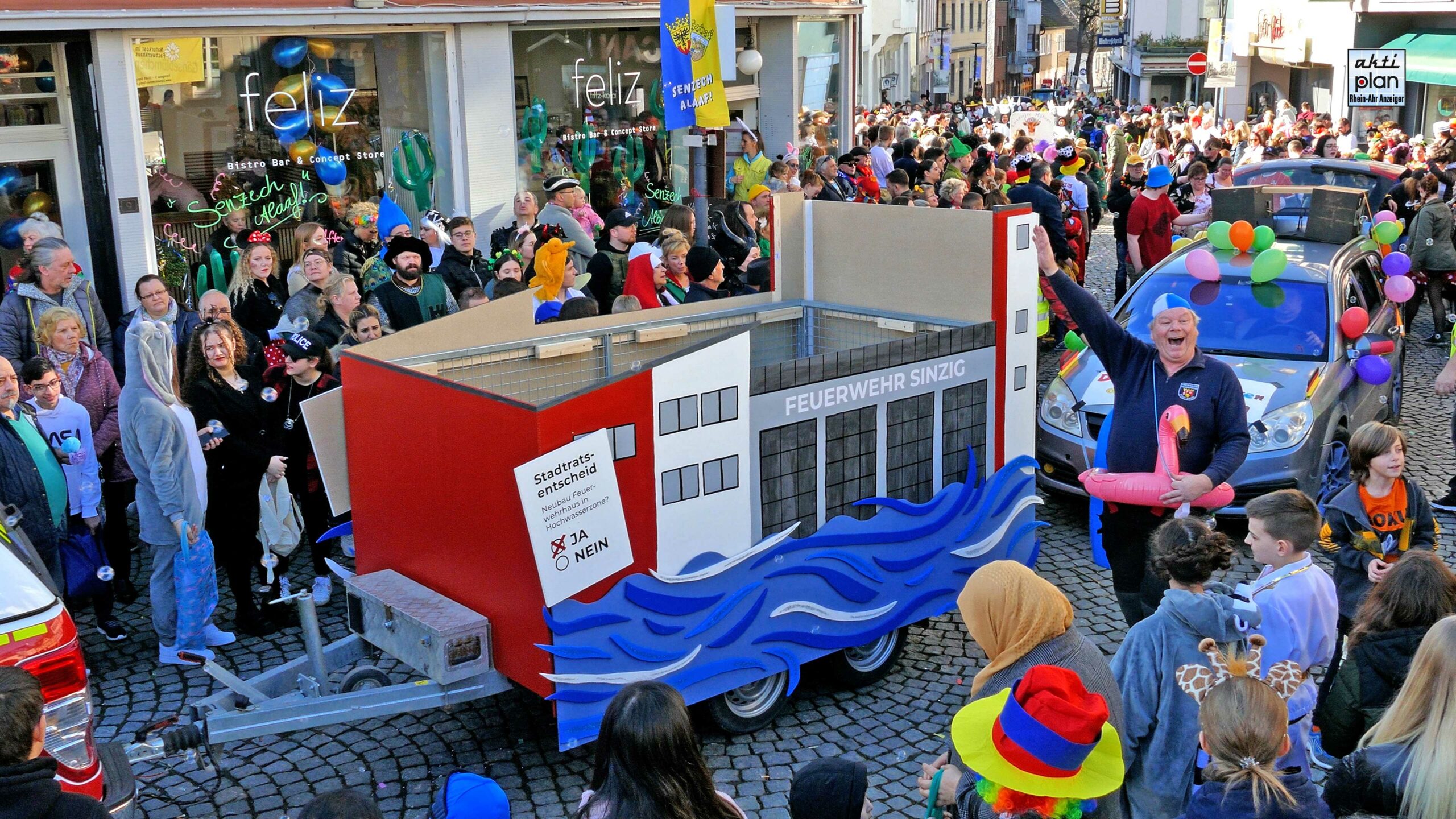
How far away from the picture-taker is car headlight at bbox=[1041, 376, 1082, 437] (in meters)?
8.41

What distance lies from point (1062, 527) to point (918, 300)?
2596 millimetres

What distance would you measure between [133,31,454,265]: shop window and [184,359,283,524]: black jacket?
4257 millimetres

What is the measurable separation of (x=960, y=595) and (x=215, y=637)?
13.9 ft

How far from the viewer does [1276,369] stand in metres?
8.41

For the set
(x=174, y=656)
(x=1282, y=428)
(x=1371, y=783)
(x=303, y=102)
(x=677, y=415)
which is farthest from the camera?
(x=303, y=102)

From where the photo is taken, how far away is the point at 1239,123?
2456 cm

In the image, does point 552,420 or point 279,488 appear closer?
point 552,420

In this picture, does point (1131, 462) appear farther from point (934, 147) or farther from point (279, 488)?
point (934, 147)

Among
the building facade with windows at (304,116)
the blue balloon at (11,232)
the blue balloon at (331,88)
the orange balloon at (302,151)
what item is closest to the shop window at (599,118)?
the building facade with windows at (304,116)

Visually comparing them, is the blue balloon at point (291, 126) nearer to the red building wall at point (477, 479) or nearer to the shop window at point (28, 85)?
the shop window at point (28, 85)

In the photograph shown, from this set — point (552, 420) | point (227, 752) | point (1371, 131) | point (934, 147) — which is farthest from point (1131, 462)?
point (1371, 131)

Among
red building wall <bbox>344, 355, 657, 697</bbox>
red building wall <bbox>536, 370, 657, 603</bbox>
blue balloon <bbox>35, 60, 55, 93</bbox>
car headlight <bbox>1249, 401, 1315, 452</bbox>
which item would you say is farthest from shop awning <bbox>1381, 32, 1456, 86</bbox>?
red building wall <bbox>344, 355, 657, 697</bbox>

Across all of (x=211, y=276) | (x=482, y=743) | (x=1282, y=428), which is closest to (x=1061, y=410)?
(x=1282, y=428)

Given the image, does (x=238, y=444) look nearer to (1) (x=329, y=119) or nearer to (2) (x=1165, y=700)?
(2) (x=1165, y=700)
